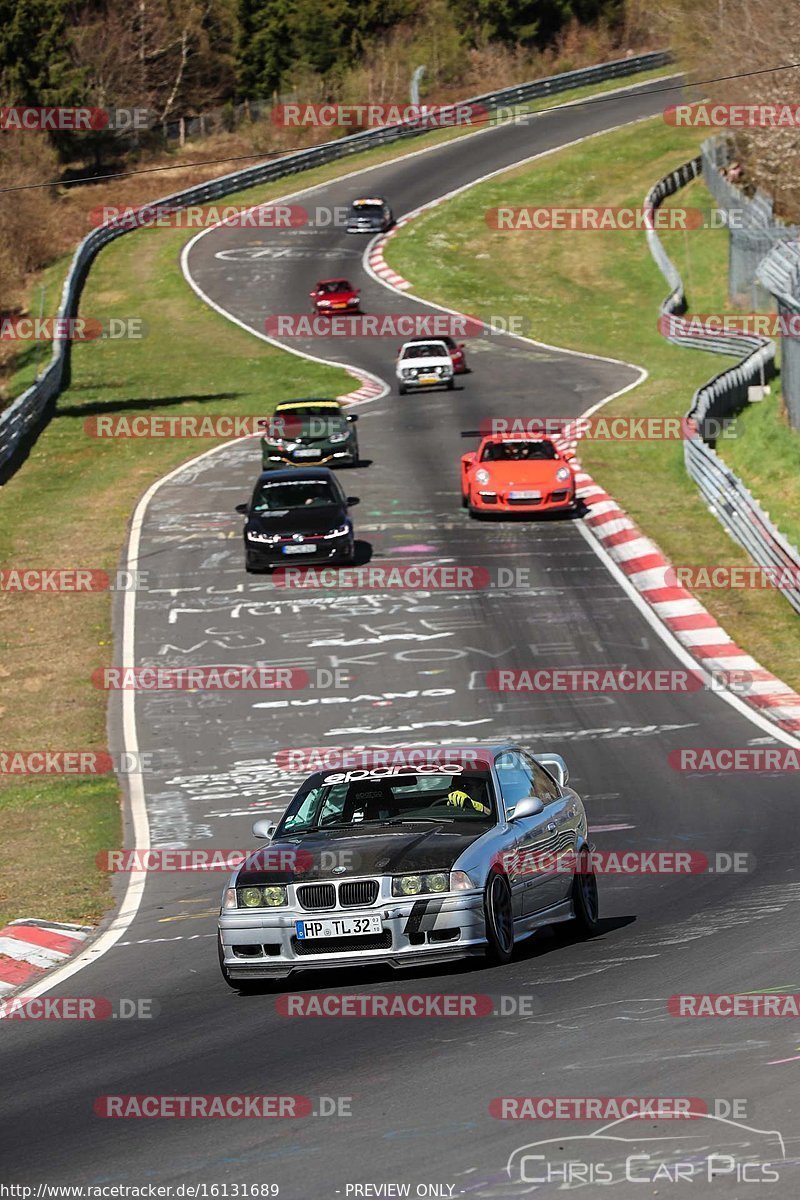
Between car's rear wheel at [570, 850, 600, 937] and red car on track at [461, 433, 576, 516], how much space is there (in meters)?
20.4

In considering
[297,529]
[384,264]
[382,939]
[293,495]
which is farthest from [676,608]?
[384,264]

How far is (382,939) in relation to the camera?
10.1m

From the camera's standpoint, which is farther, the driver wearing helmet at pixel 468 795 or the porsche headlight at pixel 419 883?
the driver wearing helmet at pixel 468 795

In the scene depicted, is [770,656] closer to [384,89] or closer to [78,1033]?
[78,1033]

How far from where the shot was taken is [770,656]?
77.8 ft

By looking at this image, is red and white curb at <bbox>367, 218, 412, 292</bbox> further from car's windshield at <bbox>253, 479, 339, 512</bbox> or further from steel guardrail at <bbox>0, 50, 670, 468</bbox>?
car's windshield at <bbox>253, 479, 339, 512</bbox>

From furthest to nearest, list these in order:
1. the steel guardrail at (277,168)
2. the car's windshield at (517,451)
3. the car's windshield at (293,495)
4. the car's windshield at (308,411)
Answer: the steel guardrail at (277,168), the car's windshield at (308,411), the car's windshield at (517,451), the car's windshield at (293,495)

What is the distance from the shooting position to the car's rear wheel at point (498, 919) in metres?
10.2

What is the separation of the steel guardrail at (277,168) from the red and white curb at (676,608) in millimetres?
16436

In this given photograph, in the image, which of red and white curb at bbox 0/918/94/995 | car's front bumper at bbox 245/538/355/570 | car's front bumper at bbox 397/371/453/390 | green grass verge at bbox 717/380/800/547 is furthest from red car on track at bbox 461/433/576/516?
red and white curb at bbox 0/918/94/995

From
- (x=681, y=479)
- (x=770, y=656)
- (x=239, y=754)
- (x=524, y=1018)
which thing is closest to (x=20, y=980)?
(x=524, y=1018)

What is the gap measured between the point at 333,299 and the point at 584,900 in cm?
4745

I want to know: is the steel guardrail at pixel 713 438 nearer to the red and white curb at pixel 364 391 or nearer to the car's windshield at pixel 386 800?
the red and white curb at pixel 364 391

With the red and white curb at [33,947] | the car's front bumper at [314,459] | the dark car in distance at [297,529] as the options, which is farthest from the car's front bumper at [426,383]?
the red and white curb at [33,947]
